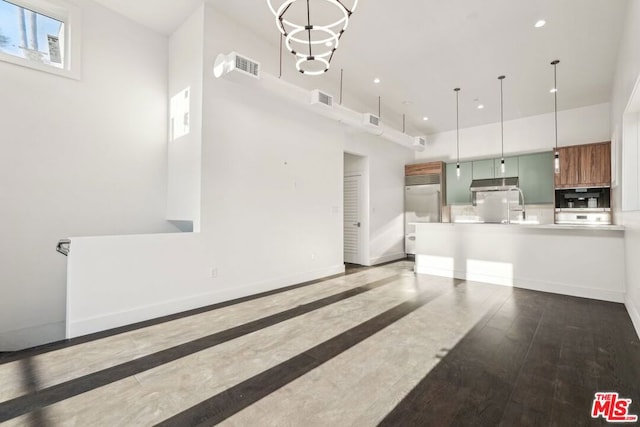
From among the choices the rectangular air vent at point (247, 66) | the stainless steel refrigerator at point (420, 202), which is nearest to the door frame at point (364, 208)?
the stainless steel refrigerator at point (420, 202)

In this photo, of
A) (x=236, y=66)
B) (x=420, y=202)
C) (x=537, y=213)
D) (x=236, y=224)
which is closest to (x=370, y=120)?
(x=236, y=66)

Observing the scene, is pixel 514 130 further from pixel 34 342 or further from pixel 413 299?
pixel 34 342

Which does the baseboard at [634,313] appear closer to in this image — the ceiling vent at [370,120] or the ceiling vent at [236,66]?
the ceiling vent at [370,120]

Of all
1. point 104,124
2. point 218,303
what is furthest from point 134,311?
point 104,124

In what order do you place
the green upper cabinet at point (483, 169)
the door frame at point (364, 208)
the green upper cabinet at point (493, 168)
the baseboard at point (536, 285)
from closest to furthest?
the baseboard at point (536, 285)
the door frame at point (364, 208)
the green upper cabinet at point (493, 168)
the green upper cabinet at point (483, 169)

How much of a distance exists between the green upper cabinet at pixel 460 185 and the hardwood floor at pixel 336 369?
14.5 feet

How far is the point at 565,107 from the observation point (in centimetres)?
658

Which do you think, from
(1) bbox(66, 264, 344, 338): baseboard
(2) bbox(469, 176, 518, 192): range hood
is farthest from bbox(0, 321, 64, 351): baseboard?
(2) bbox(469, 176, 518, 192): range hood

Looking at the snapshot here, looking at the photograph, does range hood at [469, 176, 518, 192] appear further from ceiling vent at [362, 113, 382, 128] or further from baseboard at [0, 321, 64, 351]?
→ baseboard at [0, 321, 64, 351]

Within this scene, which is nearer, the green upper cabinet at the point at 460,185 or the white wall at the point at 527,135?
the white wall at the point at 527,135

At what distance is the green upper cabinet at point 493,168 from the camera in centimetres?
730

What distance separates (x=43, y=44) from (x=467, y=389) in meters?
5.68

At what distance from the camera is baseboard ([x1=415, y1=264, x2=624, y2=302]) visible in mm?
4199

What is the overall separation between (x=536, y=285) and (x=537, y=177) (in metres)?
3.43
